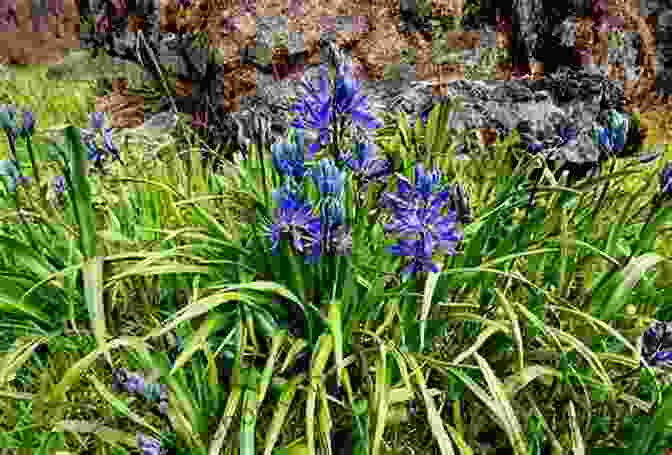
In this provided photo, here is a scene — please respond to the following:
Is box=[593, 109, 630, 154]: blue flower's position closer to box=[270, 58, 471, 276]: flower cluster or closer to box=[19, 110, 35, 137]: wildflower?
box=[270, 58, 471, 276]: flower cluster

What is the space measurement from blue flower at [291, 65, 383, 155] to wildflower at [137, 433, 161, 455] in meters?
0.99

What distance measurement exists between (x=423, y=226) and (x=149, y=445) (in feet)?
3.37

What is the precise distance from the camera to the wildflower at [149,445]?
5.33ft

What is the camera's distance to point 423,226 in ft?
4.80

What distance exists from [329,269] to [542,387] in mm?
902

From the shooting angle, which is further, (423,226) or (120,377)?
(120,377)

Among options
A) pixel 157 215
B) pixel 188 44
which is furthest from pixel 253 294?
pixel 188 44

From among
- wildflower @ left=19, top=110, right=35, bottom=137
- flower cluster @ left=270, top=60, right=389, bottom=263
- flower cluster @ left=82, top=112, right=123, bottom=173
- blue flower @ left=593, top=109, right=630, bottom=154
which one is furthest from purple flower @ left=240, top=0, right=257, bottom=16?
blue flower @ left=593, top=109, right=630, bottom=154

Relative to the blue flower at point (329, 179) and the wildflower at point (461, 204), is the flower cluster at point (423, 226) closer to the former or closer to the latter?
the wildflower at point (461, 204)

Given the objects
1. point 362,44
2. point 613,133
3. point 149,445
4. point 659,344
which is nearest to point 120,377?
point 149,445

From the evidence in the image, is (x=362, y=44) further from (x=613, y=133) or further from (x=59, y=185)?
(x=613, y=133)

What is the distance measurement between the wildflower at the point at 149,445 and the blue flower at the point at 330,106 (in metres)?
0.99

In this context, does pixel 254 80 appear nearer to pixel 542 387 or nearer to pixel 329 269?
pixel 329 269

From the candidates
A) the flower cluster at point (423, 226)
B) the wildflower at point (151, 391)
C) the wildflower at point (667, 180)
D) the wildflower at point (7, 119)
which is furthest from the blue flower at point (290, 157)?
the wildflower at point (667, 180)
